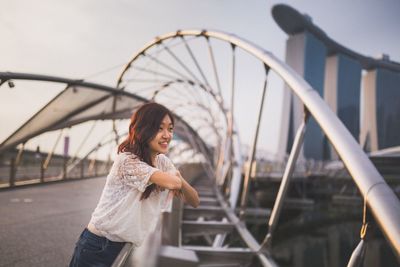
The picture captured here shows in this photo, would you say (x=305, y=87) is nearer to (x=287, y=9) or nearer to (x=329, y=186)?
(x=329, y=186)

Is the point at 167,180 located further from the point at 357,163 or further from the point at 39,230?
the point at 39,230

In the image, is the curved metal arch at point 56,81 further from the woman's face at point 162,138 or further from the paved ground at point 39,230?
the woman's face at point 162,138

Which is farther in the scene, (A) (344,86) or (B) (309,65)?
(B) (309,65)

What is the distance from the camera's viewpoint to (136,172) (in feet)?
6.79

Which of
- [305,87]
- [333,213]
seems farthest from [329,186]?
[305,87]

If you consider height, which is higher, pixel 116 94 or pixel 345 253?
pixel 116 94

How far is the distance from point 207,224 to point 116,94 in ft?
30.2

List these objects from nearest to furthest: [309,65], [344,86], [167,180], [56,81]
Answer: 1. [167,180]
2. [56,81]
3. [344,86]
4. [309,65]

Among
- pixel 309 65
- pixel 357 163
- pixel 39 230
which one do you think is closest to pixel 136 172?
pixel 357 163

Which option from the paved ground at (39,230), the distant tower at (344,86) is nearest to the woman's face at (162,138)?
→ the paved ground at (39,230)

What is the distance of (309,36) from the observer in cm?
13488

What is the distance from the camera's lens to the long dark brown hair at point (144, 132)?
2193mm

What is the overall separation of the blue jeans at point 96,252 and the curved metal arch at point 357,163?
1.76 meters

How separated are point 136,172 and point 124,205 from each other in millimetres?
290
